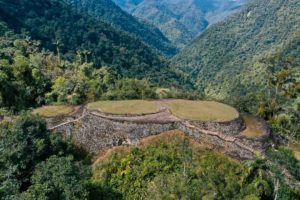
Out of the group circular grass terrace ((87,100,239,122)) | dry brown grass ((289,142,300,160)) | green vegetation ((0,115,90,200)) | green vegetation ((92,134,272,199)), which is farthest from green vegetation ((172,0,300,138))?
green vegetation ((0,115,90,200))

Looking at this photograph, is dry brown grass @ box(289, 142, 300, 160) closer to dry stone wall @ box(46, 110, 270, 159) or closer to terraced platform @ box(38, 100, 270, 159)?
terraced platform @ box(38, 100, 270, 159)

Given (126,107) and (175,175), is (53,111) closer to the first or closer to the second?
(126,107)

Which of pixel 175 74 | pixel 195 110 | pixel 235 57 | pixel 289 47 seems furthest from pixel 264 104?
pixel 235 57

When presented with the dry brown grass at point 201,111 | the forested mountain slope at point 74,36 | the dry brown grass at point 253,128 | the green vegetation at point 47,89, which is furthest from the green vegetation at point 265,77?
the forested mountain slope at point 74,36

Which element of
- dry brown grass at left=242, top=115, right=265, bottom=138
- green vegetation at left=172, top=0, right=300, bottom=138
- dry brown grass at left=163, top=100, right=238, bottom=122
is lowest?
green vegetation at left=172, top=0, right=300, bottom=138

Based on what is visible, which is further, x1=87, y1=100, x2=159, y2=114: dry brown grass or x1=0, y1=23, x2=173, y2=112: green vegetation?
x1=0, y1=23, x2=173, y2=112: green vegetation

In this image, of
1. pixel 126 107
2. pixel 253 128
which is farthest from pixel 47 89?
pixel 253 128

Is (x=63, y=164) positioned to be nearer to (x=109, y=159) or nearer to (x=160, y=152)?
(x=109, y=159)

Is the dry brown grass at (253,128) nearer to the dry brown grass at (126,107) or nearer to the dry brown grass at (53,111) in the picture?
the dry brown grass at (126,107)
